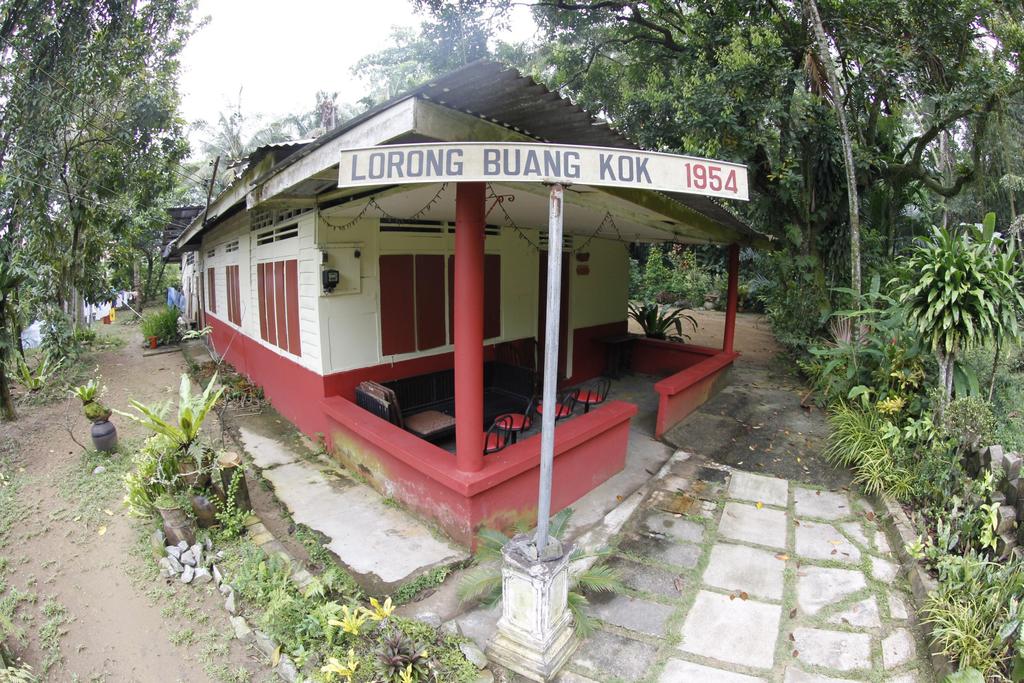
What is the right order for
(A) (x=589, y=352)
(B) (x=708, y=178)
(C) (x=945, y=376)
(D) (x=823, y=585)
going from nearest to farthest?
(B) (x=708, y=178), (D) (x=823, y=585), (C) (x=945, y=376), (A) (x=589, y=352)

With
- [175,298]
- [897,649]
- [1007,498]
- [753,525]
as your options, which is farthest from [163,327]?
[1007,498]

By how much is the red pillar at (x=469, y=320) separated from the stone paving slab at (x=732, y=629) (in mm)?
1655

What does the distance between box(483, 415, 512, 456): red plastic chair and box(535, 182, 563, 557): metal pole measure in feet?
6.57

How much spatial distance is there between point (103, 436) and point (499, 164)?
5928mm

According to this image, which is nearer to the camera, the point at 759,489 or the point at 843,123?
the point at 759,489

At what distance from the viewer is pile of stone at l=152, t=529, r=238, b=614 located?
348cm

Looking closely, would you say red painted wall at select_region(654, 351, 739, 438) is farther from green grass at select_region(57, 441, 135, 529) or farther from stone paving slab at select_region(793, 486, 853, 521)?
green grass at select_region(57, 441, 135, 529)

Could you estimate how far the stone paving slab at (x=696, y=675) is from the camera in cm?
261

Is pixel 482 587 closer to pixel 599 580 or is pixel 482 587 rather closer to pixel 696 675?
pixel 599 580

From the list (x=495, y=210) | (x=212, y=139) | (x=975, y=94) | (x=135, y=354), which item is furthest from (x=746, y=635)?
(x=212, y=139)

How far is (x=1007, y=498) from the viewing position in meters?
3.27

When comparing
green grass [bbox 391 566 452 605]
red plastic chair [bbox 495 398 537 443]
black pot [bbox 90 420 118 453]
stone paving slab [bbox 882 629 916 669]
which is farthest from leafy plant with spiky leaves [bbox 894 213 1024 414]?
black pot [bbox 90 420 118 453]

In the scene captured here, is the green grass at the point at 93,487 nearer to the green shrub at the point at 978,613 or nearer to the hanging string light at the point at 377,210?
the hanging string light at the point at 377,210

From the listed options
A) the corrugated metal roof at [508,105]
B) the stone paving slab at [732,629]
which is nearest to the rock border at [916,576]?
the stone paving slab at [732,629]
